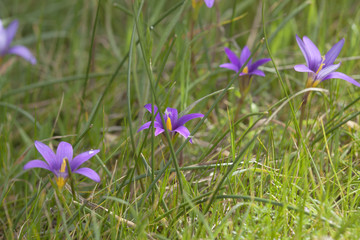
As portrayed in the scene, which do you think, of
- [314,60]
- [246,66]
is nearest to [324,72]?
[314,60]

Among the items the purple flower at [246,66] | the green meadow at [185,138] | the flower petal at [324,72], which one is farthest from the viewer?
the purple flower at [246,66]

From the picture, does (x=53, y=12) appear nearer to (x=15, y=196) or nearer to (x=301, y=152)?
(x=15, y=196)

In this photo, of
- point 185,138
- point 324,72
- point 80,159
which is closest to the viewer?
point 80,159

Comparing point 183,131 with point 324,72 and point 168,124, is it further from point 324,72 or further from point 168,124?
point 324,72

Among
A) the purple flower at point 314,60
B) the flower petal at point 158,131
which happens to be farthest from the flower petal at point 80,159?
the purple flower at point 314,60

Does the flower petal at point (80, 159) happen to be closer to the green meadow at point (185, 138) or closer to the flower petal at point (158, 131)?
the green meadow at point (185, 138)

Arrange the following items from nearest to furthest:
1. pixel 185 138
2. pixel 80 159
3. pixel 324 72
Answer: pixel 80 159
pixel 324 72
pixel 185 138

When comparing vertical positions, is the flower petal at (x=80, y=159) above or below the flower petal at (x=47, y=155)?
below

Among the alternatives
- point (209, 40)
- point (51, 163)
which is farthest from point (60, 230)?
point (209, 40)
